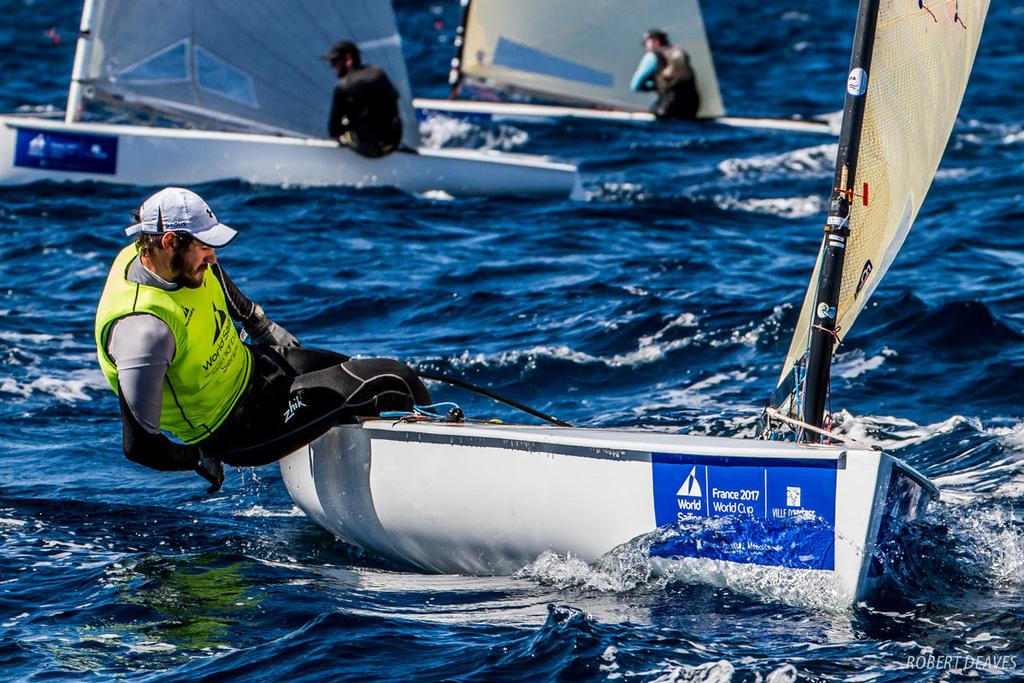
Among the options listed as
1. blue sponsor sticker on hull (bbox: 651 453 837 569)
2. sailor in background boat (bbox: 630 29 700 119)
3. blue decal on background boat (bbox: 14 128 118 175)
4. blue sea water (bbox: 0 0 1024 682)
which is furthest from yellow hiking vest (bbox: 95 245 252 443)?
sailor in background boat (bbox: 630 29 700 119)

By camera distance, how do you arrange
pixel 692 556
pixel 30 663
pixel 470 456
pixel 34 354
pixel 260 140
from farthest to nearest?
pixel 260 140
pixel 34 354
pixel 470 456
pixel 692 556
pixel 30 663

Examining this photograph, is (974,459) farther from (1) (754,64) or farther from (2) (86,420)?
(1) (754,64)

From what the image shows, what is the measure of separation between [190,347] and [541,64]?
9710 mm

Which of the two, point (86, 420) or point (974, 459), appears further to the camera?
point (86, 420)

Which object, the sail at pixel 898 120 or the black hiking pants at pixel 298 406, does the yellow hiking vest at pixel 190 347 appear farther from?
the sail at pixel 898 120

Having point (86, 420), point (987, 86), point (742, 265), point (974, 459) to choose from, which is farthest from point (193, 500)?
point (987, 86)

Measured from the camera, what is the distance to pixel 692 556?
12.6 feet

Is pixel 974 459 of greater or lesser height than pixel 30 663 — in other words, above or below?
above

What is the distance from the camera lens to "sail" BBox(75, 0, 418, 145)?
995 cm

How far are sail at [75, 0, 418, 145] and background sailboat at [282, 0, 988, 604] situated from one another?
6.34 meters

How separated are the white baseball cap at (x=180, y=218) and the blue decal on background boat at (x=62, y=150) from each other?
6.21 metres

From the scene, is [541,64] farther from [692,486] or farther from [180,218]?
[692,486]

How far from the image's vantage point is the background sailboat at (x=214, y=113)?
32.4ft

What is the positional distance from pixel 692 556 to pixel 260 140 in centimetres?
689
